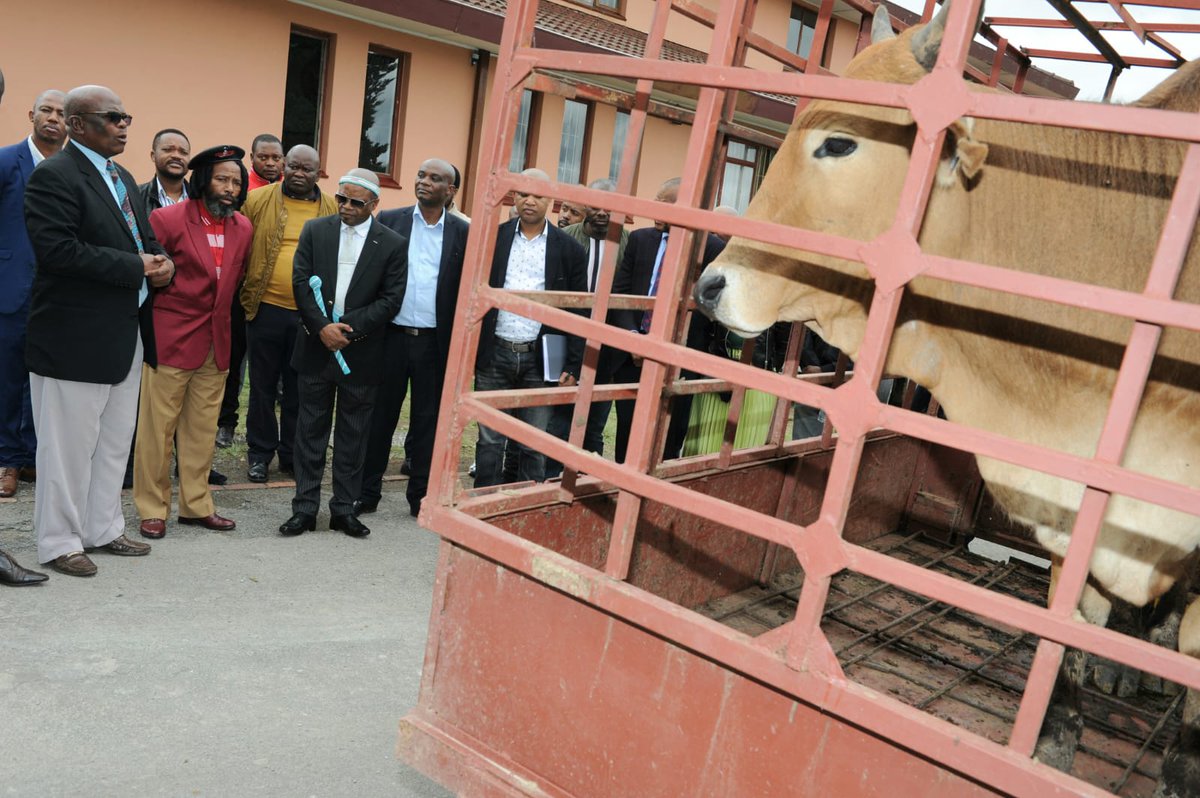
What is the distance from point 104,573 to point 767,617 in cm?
330

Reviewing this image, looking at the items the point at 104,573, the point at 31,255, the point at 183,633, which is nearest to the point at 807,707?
the point at 183,633

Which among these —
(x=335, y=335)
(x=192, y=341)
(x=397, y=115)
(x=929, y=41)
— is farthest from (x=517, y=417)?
(x=397, y=115)

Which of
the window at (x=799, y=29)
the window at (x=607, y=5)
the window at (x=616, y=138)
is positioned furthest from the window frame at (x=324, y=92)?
the window at (x=799, y=29)

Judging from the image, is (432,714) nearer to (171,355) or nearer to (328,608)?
(328,608)

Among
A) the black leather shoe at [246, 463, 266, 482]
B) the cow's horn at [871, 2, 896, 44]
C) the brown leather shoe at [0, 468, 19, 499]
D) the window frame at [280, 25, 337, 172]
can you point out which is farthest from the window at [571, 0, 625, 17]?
the cow's horn at [871, 2, 896, 44]

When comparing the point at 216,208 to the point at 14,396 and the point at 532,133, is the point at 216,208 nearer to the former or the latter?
the point at 14,396

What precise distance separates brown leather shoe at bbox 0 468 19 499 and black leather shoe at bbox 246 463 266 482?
1424 millimetres

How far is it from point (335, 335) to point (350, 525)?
1.17 metres

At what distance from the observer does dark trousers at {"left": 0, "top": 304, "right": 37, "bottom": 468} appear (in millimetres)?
5918

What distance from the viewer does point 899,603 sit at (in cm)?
441

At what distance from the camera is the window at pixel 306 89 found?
12.4m

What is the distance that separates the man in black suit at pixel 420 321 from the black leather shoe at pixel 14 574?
2.10 m

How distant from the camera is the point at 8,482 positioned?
19.4 ft

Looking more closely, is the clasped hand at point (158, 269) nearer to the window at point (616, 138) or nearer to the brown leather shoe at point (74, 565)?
the brown leather shoe at point (74, 565)
